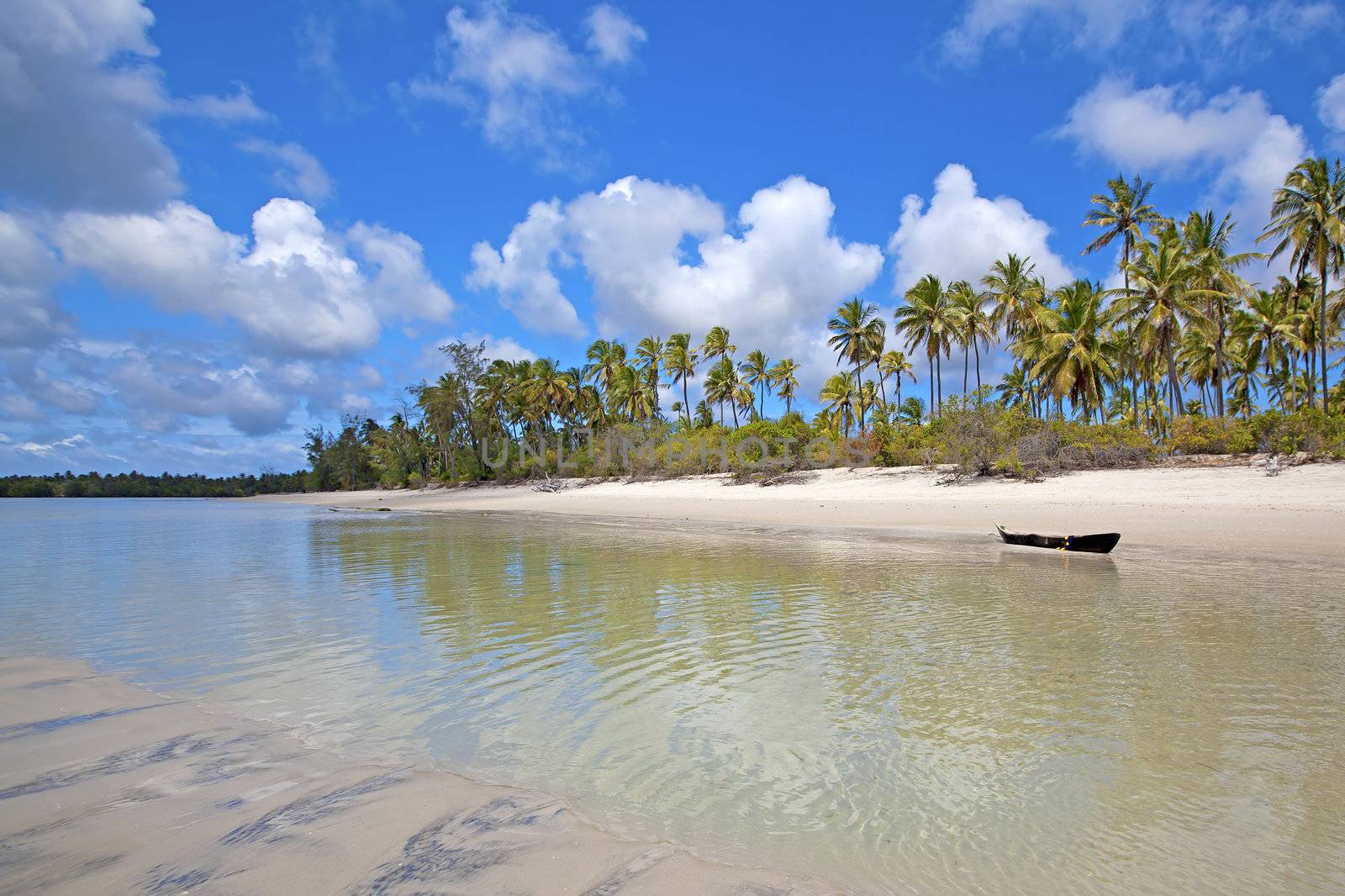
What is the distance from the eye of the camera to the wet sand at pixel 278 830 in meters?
2.71

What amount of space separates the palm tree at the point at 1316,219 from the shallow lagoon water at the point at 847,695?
87.9 feet

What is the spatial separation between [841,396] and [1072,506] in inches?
1534

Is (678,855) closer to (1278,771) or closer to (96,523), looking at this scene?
(1278,771)

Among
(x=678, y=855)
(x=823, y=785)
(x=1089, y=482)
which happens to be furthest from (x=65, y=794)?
(x=1089, y=482)

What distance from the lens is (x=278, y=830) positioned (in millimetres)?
3139

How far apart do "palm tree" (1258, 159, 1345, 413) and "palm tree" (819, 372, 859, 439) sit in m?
31.9

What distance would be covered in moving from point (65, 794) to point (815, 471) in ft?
108

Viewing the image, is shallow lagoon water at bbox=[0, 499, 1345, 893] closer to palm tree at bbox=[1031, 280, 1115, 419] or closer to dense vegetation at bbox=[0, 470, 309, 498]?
palm tree at bbox=[1031, 280, 1115, 419]

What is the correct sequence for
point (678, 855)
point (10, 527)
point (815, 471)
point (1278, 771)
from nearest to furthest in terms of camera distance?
point (678, 855) → point (1278, 771) → point (10, 527) → point (815, 471)

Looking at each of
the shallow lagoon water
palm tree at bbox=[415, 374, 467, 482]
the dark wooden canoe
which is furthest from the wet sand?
palm tree at bbox=[415, 374, 467, 482]

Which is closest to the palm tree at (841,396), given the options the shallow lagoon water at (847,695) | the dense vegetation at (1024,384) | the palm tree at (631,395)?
the dense vegetation at (1024,384)

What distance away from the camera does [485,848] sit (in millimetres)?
2967

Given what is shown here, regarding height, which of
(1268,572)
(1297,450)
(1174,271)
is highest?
(1174,271)

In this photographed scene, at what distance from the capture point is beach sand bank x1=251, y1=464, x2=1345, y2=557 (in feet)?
50.7
